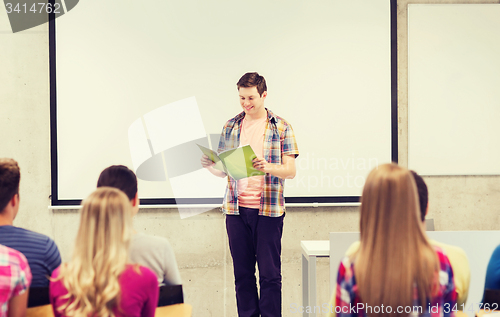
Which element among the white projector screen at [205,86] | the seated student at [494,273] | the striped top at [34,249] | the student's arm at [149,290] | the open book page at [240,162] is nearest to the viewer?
the student's arm at [149,290]

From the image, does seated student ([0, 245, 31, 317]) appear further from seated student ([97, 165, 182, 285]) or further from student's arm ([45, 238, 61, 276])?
seated student ([97, 165, 182, 285])

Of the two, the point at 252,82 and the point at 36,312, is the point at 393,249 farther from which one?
the point at 252,82

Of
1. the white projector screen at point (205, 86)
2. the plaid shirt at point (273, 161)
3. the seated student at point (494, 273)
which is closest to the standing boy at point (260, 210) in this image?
the plaid shirt at point (273, 161)

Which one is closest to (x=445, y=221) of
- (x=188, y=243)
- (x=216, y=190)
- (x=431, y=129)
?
(x=431, y=129)

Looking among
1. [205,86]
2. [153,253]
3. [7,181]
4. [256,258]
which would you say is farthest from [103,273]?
[205,86]

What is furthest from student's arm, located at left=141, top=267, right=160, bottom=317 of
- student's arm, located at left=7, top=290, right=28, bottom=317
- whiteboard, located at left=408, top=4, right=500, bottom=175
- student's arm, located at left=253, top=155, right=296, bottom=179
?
whiteboard, located at left=408, top=4, right=500, bottom=175

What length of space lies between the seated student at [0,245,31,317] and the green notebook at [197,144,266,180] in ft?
3.52

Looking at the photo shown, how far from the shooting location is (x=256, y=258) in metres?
2.29

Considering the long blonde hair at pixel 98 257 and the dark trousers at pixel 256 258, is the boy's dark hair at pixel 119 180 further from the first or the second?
the dark trousers at pixel 256 258

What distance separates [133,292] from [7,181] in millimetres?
650

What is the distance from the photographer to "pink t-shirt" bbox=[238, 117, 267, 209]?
88.9 inches

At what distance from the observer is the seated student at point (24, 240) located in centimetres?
121

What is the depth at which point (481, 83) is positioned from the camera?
3.06 metres

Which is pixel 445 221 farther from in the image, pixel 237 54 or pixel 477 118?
pixel 237 54
